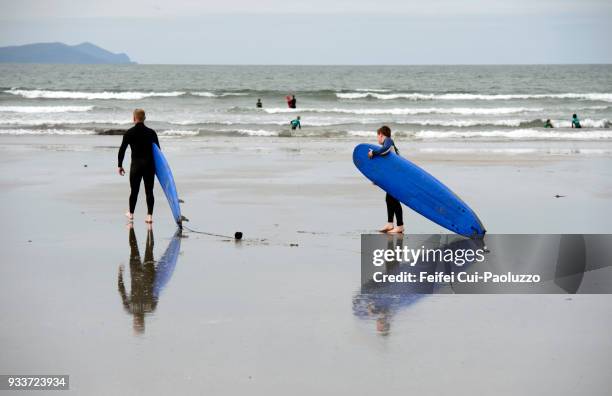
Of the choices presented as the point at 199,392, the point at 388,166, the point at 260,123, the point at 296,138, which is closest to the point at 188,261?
the point at 388,166

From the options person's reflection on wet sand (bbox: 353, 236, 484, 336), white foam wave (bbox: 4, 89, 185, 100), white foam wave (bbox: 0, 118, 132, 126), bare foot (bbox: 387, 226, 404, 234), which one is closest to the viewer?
person's reflection on wet sand (bbox: 353, 236, 484, 336)

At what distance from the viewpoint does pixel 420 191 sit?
1030 cm

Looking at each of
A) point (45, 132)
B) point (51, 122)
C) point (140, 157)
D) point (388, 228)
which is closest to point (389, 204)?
point (388, 228)

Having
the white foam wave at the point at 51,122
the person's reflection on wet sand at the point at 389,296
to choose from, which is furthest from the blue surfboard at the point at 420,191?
the white foam wave at the point at 51,122

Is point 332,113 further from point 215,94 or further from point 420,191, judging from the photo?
point 420,191

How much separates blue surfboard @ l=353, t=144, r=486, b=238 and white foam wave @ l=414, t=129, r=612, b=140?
63.8 feet

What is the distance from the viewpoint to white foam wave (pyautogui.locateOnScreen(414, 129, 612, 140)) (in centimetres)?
2919

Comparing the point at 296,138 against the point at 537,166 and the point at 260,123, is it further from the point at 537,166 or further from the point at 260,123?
the point at 537,166

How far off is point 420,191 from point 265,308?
404 centimetres

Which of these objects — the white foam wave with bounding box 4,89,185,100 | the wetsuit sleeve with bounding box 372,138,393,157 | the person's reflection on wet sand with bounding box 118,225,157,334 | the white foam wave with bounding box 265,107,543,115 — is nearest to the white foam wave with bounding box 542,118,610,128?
the white foam wave with bounding box 265,107,543,115

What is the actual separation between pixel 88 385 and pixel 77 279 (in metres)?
2.83

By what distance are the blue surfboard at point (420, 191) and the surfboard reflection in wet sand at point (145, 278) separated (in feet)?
8.10

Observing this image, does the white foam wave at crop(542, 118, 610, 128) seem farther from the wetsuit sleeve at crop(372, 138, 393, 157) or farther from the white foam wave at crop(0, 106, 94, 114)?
the wetsuit sleeve at crop(372, 138, 393, 157)

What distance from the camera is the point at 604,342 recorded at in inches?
233
